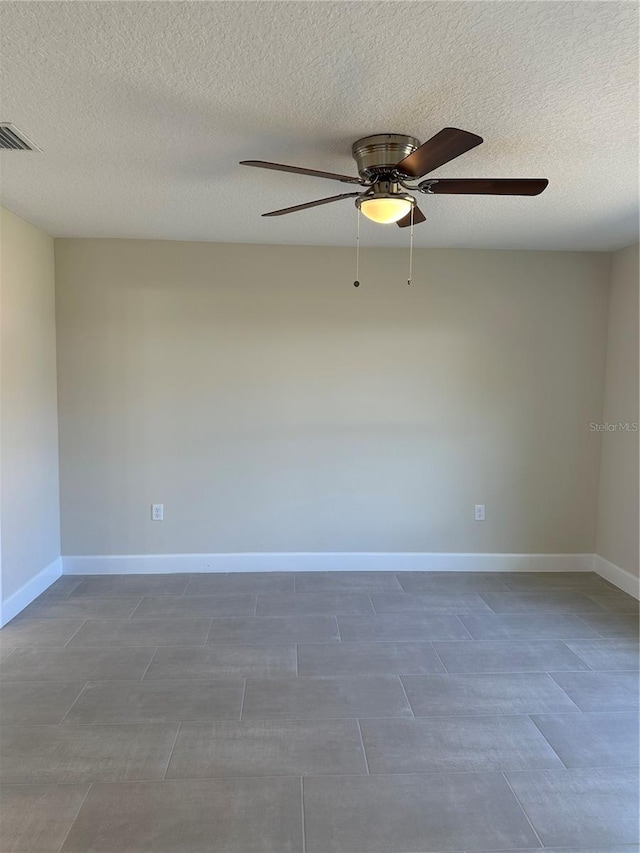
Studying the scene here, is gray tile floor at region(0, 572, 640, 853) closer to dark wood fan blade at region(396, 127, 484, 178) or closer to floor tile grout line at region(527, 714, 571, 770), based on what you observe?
floor tile grout line at region(527, 714, 571, 770)

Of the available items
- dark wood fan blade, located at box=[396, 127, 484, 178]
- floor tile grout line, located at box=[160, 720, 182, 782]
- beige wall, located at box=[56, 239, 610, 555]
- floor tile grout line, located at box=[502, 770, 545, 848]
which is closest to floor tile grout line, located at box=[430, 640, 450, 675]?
floor tile grout line, located at box=[502, 770, 545, 848]

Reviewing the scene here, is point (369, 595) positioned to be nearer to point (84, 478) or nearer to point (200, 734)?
point (200, 734)

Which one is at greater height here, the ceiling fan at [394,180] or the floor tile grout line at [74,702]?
the ceiling fan at [394,180]

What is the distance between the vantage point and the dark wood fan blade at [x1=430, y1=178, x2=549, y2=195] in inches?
73.0

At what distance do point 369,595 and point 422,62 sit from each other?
297 centimetres

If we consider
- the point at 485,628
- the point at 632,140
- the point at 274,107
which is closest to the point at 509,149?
the point at 632,140

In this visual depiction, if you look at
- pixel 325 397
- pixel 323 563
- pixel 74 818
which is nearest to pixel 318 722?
pixel 74 818

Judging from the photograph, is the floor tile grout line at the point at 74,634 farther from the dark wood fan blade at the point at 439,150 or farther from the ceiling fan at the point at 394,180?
the dark wood fan blade at the point at 439,150

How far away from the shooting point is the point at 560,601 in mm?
3471

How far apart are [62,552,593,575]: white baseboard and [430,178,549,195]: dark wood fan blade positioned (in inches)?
108

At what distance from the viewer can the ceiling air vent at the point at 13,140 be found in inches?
77.7

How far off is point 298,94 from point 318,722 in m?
2.42

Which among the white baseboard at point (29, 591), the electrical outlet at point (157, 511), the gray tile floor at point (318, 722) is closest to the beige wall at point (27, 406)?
the white baseboard at point (29, 591)

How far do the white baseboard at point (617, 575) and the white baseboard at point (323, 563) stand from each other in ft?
0.21
